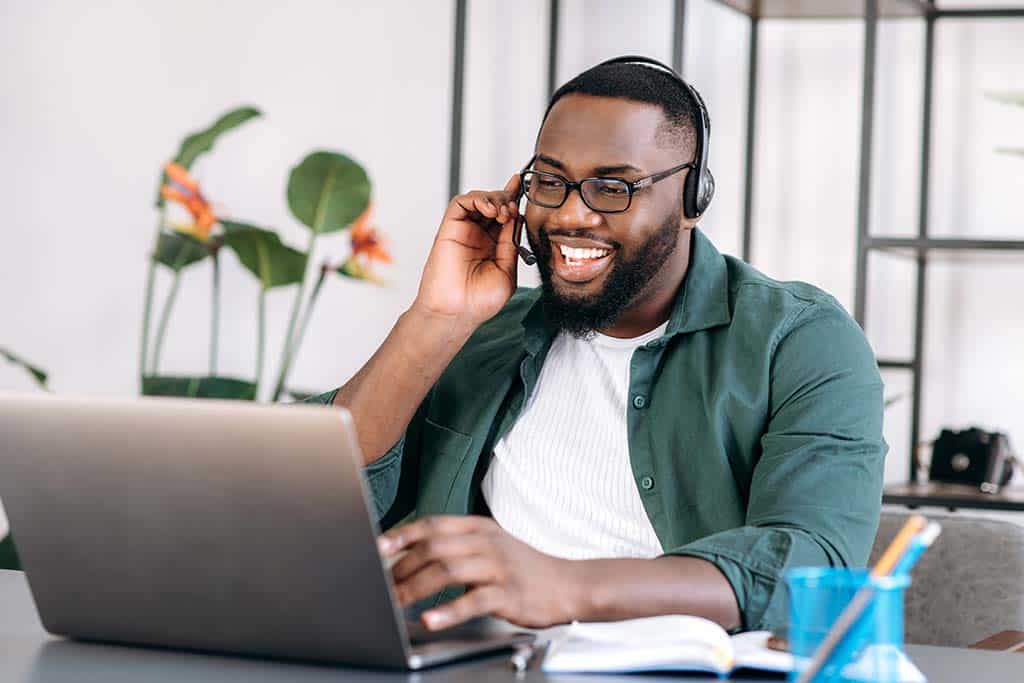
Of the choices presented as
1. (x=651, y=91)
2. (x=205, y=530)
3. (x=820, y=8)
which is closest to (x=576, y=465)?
(x=651, y=91)

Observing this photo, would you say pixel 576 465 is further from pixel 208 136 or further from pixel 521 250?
pixel 208 136

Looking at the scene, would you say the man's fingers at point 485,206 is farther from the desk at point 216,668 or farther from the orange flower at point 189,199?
the orange flower at point 189,199

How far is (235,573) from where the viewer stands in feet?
2.99

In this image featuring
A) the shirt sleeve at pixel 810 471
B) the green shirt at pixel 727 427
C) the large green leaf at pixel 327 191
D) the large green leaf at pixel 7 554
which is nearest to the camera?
the shirt sleeve at pixel 810 471

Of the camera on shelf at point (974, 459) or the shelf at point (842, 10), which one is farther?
the shelf at point (842, 10)

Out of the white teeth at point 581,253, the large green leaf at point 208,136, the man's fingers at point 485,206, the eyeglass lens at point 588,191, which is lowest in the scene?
the white teeth at point 581,253

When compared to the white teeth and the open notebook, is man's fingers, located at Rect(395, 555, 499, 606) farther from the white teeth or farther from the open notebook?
the white teeth

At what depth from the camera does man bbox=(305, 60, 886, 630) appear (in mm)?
1510

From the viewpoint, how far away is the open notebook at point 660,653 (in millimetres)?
924

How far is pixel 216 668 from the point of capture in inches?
36.8

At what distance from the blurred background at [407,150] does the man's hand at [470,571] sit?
2128 mm

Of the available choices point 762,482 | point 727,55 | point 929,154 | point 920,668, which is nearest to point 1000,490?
point 929,154

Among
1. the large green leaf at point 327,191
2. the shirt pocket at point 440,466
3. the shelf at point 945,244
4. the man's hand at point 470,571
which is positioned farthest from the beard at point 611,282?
the large green leaf at point 327,191

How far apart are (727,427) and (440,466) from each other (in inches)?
13.6
